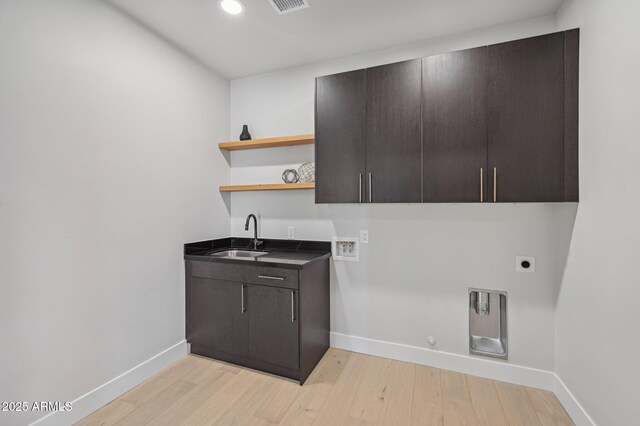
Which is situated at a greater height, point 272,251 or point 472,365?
point 272,251

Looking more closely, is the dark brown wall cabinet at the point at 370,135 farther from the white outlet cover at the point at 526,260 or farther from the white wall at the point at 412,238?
the white outlet cover at the point at 526,260

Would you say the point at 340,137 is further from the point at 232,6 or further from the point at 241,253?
the point at 241,253

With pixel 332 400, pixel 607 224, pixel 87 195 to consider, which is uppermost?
pixel 87 195

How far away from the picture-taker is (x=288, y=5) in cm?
190

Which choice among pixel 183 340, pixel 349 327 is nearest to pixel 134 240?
pixel 183 340

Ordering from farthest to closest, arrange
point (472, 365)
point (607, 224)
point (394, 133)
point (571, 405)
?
point (472, 365) < point (394, 133) < point (571, 405) < point (607, 224)

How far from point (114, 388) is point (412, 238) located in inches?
97.0

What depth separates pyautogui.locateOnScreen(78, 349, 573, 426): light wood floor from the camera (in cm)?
172

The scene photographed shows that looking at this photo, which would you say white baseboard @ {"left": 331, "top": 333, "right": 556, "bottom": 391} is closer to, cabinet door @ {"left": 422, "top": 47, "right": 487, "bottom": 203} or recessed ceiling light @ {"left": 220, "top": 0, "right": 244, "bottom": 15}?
cabinet door @ {"left": 422, "top": 47, "right": 487, "bottom": 203}

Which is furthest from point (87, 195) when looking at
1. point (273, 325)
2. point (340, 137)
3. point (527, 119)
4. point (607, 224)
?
point (607, 224)

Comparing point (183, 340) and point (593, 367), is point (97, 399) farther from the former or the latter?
point (593, 367)

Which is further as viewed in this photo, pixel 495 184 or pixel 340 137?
pixel 340 137

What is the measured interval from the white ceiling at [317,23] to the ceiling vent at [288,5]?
44mm

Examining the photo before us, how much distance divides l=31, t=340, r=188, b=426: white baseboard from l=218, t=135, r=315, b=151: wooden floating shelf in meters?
1.91
